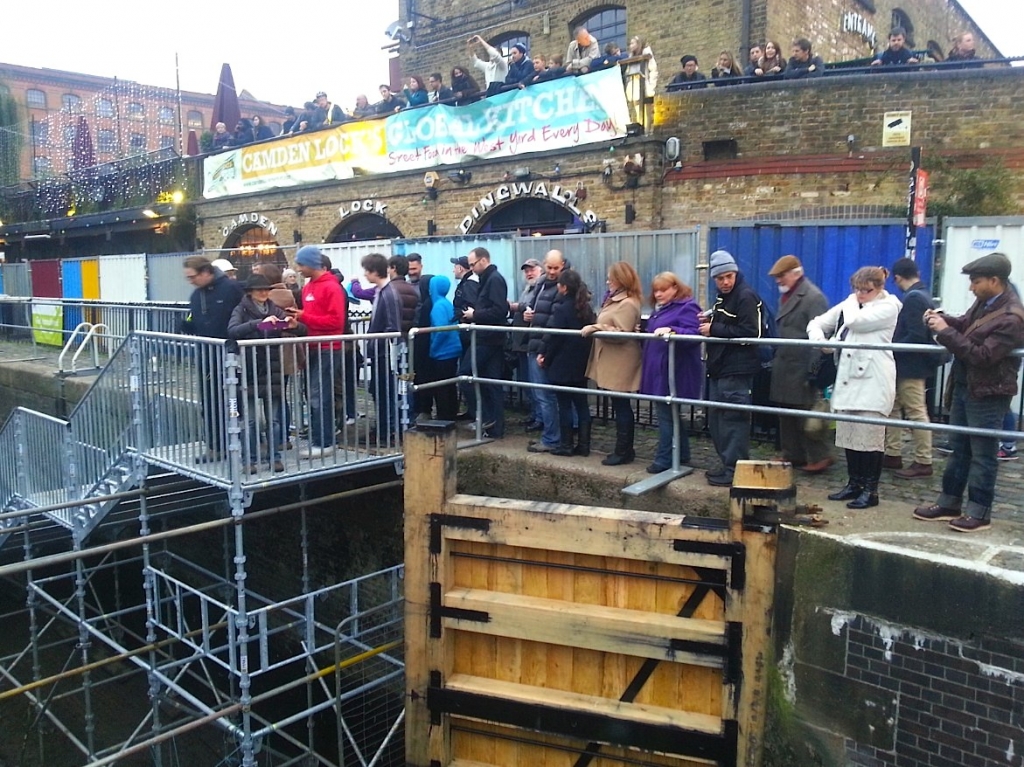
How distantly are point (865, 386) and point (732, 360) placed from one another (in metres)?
0.87

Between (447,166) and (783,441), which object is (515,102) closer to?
(447,166)

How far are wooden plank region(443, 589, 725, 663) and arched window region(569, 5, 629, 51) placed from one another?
14560mm

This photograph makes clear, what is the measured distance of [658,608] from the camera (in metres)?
5.06

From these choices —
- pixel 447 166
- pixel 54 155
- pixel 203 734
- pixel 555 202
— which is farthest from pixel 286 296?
pixel 54 155

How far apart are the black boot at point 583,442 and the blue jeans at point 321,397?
193 centimetres

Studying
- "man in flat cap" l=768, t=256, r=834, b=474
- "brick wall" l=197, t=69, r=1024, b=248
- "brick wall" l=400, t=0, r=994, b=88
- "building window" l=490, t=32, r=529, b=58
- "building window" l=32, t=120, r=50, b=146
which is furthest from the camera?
"building window" l=32, t=120, r=50, b=146

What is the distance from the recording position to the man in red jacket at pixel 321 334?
6.21m

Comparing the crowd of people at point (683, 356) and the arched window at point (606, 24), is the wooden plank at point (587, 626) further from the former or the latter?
the arched window at point (606, 24)

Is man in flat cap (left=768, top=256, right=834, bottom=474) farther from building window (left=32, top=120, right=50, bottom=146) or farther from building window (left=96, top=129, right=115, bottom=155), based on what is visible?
building window (left=32, top=120, right=50, bottom=146)

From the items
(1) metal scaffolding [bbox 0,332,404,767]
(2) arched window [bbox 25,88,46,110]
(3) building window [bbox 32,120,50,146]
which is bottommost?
(1) metal scaffolding [bbox 0,332,404,767]

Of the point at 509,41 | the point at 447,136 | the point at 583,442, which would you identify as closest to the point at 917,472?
the point at 583,442

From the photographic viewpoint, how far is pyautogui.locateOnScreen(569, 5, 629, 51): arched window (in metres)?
17.1

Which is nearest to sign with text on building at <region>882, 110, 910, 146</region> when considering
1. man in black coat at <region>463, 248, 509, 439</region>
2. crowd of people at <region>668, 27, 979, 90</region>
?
crowd of people at <region>668, 27, 979, 90</region>

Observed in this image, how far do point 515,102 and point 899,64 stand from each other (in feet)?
18.5
